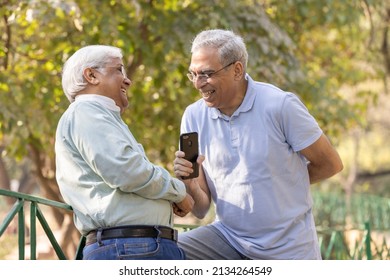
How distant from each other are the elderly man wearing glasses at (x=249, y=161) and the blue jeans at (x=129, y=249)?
0.52 metres

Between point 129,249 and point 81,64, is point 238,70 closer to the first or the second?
point 81,64

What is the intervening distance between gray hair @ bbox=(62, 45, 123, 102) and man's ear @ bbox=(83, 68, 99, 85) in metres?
0.01

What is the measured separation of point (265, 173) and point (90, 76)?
0.95m

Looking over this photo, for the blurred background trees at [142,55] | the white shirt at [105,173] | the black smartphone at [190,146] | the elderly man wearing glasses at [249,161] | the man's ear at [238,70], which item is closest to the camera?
the white shirt at [105,173]

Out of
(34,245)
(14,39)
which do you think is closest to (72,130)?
(34,245)

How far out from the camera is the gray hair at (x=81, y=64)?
3.63 metres

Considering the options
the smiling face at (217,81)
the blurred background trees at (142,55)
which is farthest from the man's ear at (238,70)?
the blurred background trees at (142,55)

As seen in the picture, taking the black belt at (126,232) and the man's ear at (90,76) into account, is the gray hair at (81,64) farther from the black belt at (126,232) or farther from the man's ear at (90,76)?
the black belt at (126,232)

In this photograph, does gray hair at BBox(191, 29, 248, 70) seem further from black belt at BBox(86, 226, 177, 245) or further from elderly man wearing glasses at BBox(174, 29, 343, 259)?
black belt at BBox(86, 226, 177, 245)

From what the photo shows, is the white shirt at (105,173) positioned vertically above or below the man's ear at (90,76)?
below

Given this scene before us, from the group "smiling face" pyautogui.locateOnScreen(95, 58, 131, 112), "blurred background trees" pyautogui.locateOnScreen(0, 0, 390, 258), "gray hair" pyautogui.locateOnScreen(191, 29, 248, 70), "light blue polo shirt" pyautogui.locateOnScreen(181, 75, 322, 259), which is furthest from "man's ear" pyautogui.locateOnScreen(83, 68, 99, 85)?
"blurred background trees" pyautogui.locateOnScreen(0, 0, 390, 258)

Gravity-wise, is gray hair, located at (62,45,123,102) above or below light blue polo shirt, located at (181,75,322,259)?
above

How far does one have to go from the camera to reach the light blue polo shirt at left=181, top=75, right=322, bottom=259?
404cm
